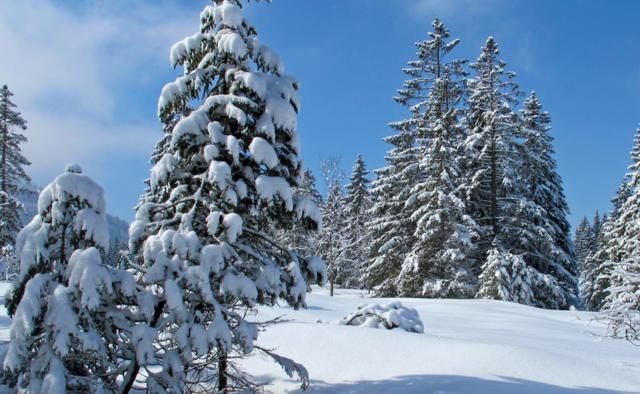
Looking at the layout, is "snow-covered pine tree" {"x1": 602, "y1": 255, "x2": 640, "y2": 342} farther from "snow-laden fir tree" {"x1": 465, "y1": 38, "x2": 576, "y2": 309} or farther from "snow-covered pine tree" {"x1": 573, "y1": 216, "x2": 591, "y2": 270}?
"snow-covered pine tree" {"x1": 573, "y1": 216, "x2": 591, "y2": 270}

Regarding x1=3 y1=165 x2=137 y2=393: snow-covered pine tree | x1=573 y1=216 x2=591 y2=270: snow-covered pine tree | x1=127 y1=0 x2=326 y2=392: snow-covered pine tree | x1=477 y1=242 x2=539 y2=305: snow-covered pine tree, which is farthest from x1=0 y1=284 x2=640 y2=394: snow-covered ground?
x1=573 y1=216 x2=591 y2=270: snow-covered pine tree

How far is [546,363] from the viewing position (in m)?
8.02

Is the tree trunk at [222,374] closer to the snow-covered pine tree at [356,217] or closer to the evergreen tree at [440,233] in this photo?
the evergreen tree at [440,233]

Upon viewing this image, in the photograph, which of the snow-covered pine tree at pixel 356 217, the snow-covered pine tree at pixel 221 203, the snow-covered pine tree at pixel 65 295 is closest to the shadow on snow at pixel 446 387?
the snow-covered pine tree at pixel 221 203

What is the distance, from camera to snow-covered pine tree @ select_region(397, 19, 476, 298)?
2541 cm

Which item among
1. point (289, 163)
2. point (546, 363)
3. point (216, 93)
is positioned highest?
point (216, 93)

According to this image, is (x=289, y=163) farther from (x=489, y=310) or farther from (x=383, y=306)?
(x=489, y=310)

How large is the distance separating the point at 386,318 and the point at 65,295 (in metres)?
7.43

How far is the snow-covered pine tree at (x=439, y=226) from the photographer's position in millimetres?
25406

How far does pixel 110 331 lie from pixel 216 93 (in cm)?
367

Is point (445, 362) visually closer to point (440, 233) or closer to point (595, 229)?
point (440, 233)

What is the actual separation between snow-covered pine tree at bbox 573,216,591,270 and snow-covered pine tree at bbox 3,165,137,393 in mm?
57929

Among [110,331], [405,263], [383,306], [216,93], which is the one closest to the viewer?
[110,331]

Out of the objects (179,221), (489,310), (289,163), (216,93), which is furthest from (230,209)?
(489,310)
